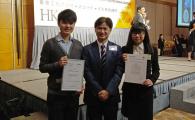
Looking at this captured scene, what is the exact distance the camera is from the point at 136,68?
178 centimetres

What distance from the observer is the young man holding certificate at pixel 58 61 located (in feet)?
5.41

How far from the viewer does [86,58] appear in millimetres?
1738

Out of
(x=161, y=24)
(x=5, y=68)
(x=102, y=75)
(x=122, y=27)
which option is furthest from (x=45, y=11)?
(x=161, y=24)

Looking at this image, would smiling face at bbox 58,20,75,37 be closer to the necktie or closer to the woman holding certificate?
the necktie

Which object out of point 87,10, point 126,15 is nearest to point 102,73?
point 87,10

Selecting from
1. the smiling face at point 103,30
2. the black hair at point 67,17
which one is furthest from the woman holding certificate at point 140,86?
the black hair at point 67,17

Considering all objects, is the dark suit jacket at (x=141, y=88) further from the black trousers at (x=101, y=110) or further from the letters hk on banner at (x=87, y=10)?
the letters hk on banner at (x=87, y=10)

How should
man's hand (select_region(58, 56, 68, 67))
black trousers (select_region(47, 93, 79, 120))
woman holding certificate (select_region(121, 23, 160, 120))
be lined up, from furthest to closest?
woman holding certificate (select_region(121, 23, 160, 120)) → black trousers (select_region(47, 93, 79, 120)) → man's hand (select_region(58, 56, 68, 67))

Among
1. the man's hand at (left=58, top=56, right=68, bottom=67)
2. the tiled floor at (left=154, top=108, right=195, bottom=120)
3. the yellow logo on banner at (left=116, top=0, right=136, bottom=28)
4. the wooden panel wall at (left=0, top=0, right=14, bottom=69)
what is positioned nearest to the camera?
the man's hand at (left=58, top=56, right=68, bottom=67)

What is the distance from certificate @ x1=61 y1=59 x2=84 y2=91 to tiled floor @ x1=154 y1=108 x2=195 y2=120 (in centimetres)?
166

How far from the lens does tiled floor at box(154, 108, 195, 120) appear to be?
3.03 metres

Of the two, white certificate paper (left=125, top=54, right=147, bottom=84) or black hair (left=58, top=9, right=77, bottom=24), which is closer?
black hair (left=58, top=9, right=77, bottom=24)

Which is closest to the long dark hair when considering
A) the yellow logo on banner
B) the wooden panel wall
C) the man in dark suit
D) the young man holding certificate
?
the man in dark suit

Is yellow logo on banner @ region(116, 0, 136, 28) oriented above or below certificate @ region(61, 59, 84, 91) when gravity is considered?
above
